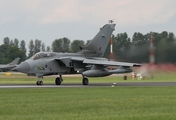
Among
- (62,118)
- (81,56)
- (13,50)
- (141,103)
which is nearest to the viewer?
(62,118)

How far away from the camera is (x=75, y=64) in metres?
36.9

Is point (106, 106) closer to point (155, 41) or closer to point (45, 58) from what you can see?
point (45, 58)

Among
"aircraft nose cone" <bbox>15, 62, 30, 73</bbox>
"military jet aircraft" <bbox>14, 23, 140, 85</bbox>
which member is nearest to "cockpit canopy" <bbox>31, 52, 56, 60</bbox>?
"military jet aircraft" <bbox>14, 23, 140, 85</bbox>

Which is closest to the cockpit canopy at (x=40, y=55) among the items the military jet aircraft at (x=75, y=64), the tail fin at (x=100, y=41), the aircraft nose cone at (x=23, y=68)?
the military jet aircraft at (x=75, y=64)

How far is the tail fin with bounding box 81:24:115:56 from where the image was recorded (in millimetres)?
39156

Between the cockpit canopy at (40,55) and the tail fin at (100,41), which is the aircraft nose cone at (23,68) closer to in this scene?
the cockpit canopy at (40,55)

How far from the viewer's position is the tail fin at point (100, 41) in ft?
128

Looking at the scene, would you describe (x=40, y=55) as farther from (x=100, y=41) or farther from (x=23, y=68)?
(x=100, y=41)

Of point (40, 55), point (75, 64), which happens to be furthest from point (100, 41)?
point (40, 55)

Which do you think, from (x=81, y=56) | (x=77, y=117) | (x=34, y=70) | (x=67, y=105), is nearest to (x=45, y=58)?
(x=34, y=70)

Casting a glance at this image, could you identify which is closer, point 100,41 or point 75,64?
point 75,64

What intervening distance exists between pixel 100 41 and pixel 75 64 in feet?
13.6

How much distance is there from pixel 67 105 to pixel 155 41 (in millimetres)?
23965

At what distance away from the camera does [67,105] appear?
16.3m
